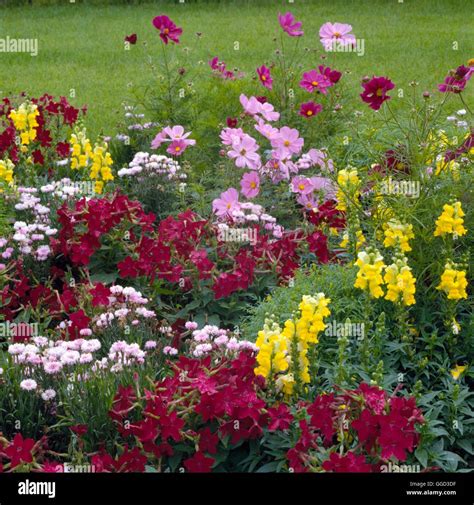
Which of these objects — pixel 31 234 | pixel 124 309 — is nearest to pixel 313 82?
pixel 31 234

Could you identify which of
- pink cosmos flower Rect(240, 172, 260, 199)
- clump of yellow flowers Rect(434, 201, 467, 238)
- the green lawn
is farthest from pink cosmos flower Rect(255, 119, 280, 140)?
the green lawn

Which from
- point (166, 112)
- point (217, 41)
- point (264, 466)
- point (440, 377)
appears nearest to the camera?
point (264, 466)

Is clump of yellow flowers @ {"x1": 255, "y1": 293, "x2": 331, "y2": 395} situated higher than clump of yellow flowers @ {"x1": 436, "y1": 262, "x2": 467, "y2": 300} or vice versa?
clump of yellow flowers @ {"x1": 436, "y1": 262, "x2": 467, "y2": 300}

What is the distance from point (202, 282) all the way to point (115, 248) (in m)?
0.57

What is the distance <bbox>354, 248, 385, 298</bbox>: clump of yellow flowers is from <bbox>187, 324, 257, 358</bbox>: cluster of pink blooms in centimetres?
52

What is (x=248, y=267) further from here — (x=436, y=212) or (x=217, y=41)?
(x=217, y=41)

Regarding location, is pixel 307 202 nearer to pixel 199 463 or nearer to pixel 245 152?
pixel 245 152

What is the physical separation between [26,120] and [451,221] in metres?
3.48

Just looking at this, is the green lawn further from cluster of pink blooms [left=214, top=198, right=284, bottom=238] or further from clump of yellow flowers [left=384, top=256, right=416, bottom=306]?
clump of yellow flowers [left=384, top=256, right=416, bottom=306]

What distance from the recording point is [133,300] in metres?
4.48

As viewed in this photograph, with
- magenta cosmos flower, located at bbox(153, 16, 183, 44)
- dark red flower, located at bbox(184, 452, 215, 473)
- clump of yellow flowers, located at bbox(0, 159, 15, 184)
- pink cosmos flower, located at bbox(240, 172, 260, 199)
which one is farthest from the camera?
magenta cosmos flower, located at bbox(153, 16, 183, 44)

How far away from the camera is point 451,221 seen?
416 cm

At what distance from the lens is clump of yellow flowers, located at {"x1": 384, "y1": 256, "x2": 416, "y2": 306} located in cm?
385

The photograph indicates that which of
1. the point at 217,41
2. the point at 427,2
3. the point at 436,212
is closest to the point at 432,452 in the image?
the point at 436,212
